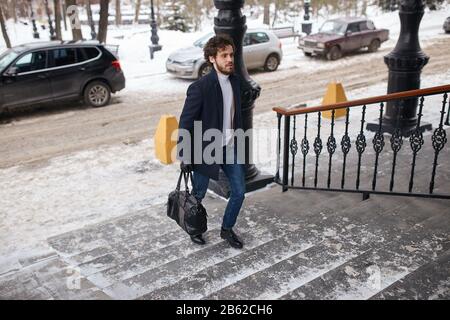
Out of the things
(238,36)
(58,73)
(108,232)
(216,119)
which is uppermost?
(238,36)

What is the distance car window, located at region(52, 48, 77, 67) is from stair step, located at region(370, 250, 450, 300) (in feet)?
33.5

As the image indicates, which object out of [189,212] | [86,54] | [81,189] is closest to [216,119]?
[189,212]

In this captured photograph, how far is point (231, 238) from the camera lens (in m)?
4.53

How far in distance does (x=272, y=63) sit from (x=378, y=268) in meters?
13.6

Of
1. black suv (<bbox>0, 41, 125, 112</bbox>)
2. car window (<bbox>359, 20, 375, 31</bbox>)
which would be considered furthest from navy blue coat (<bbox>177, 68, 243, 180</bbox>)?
car window (<bbox>359, 20, 375, 31</bbox>)

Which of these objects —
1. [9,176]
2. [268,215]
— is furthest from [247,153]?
[9,176]

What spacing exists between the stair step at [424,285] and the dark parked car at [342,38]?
15.5m

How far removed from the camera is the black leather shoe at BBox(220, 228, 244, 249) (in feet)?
14.7

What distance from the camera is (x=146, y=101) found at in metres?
12.8

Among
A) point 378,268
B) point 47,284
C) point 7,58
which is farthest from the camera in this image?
point 7,58

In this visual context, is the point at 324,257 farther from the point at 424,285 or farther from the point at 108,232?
the point at 108,232

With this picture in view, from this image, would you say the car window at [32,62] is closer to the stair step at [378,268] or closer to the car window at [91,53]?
the car window at [91,53]
